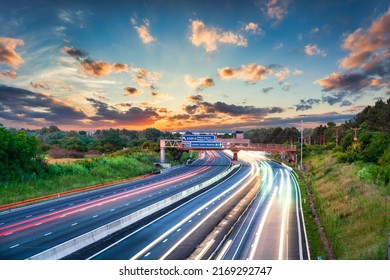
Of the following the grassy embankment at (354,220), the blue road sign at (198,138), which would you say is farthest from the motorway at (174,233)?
the blue road sign at (198,138)

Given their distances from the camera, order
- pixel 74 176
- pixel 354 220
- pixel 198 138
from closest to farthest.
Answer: pixel 354 220
pixel 74 176
pixel 198 138

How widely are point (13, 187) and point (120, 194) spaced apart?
15.9 m

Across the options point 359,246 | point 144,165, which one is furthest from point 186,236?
point 144,165

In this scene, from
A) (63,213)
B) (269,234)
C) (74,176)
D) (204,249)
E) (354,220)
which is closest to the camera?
(204,249)

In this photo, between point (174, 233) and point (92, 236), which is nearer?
point (92, 236)

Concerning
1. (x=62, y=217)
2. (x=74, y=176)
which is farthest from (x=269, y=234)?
(x=74, y=176)

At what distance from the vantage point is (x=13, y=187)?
47781 millimetres

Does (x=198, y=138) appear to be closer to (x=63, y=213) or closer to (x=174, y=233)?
(x=63, y=213)

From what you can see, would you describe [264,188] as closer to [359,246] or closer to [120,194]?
[120,194]

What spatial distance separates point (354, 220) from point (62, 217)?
29.7 meters

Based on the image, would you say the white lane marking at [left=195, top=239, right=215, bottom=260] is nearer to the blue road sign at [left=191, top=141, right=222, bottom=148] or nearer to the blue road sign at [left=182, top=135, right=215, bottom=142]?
the blue road sign at [left=182, top=135, right=215, bottom=142]

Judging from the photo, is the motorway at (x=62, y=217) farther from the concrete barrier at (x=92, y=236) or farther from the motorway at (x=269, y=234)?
the motorway at (x=269, y=234)

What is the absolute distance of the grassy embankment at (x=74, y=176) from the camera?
155ft

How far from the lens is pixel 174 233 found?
28.4m
